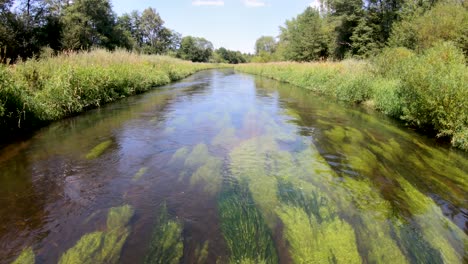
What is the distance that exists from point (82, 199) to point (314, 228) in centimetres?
326

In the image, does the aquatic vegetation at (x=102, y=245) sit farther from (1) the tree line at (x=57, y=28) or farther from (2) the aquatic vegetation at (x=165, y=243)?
(1) the tree line at (x=57, y=28)

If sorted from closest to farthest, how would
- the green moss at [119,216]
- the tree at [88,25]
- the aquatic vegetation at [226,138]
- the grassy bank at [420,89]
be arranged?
the green moss at [119,216] < the aquatic vegetation at [226,138] < the grassy bank at [420,89] < the tree at [88,25]

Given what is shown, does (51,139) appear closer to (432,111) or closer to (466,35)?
(432,111)

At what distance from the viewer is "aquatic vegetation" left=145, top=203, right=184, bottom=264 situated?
10.0ft

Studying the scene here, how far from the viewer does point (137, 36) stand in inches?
2798

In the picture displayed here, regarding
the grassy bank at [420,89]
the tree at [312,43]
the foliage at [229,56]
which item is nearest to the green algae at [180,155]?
the grassy bank at [420,89]

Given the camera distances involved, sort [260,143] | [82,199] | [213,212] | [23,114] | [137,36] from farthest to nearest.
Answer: [137,36]
[23,114]
[260,143]
[82,199]
[213,212]

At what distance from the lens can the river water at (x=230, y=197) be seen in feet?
10.7

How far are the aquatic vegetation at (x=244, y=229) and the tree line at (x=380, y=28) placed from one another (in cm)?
1664

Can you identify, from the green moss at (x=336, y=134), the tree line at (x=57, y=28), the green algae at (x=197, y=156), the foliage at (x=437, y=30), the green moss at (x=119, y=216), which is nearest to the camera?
the green moss at (x=119, y=216)

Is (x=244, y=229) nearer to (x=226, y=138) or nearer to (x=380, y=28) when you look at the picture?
(x=226, y=138)

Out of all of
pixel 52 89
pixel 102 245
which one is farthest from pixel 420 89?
pixel 52 89

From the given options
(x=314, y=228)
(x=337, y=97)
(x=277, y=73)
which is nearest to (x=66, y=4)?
(x=277, y=73)

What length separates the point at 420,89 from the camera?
8227mm
